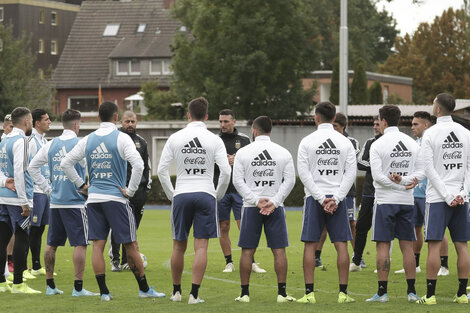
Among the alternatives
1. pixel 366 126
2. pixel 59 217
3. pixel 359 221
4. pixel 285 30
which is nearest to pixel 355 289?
pixel 359 221

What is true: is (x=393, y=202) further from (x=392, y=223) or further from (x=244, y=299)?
(x=244, y=299)

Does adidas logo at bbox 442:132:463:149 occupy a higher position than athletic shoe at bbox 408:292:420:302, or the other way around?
adidas logo at bbox 442:132:463:149

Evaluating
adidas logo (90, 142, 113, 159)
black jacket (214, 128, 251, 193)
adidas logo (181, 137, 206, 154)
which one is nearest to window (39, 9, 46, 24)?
black jacket (214, 128, 251, 193)

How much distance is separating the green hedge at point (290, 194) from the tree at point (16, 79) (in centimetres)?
1432

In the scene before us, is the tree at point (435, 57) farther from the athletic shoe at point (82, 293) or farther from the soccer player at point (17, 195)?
the athletic shoe at point (82, 293)

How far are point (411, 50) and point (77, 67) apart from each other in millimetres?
25828

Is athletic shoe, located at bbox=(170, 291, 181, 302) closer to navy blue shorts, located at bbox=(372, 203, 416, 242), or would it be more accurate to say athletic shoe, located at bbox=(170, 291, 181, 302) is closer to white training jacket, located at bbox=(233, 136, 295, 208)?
white training jacket, located at bbox=(233, 136, 295, 208)

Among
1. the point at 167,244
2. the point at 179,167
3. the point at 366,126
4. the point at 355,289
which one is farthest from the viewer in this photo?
the point at 366,126

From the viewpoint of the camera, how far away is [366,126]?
38.7 meters

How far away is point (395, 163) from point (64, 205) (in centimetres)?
406

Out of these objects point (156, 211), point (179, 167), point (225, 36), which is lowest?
point (156, 211)

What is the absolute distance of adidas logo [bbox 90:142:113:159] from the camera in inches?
464

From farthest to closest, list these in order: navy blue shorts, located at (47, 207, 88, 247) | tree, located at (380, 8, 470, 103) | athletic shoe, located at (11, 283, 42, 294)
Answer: tree, located at (380, 8, 470, 103) < athletic shoe, located at (11, 283, 42, 294) < navy blue shorts, located at (47, 207, 88, 247)

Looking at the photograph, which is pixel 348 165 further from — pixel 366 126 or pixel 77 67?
pixel 77 67
